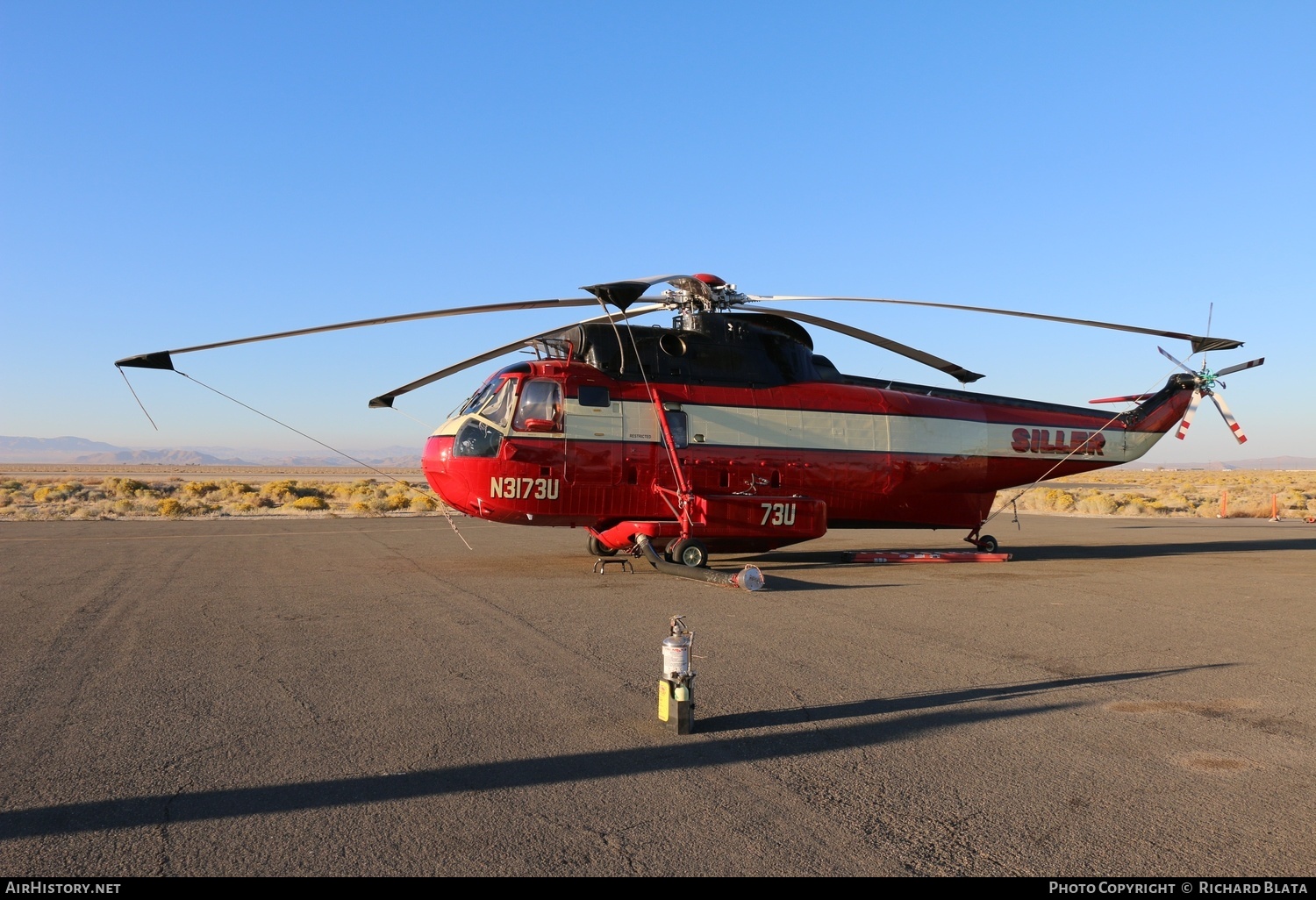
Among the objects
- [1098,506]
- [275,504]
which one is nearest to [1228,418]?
[1098,506]

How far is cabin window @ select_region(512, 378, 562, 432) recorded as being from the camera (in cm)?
1475

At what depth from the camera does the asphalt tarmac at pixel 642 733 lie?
13.1 feet

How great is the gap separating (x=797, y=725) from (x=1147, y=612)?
7.03 m

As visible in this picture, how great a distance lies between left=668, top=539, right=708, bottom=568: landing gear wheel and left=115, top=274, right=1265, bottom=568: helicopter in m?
0.02

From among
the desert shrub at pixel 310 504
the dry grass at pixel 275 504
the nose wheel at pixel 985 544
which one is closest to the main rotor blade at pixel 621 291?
the nose wheel at pixel 985 544

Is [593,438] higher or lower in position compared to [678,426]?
lower

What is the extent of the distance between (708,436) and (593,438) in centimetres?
207

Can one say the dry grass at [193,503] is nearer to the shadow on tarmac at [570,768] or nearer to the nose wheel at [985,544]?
the nose wheel at [985,544]

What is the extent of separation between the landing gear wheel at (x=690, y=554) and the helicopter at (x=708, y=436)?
0.02 meters

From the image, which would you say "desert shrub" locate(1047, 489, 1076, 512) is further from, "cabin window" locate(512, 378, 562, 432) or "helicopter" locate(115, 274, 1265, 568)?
"cabin window" locate(512, 378, 562, 432)

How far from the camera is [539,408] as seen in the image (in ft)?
48.6

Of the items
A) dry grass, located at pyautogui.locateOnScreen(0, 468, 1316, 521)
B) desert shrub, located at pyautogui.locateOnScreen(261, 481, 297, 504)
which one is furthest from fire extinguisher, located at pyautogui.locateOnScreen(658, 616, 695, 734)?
desert shrub, located at pyautogui.locateOnScreen(261, 481, 297, 504)

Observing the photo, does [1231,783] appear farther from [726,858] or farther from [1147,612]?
[1147,612]

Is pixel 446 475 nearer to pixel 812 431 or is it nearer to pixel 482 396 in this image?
pixel 482 396
